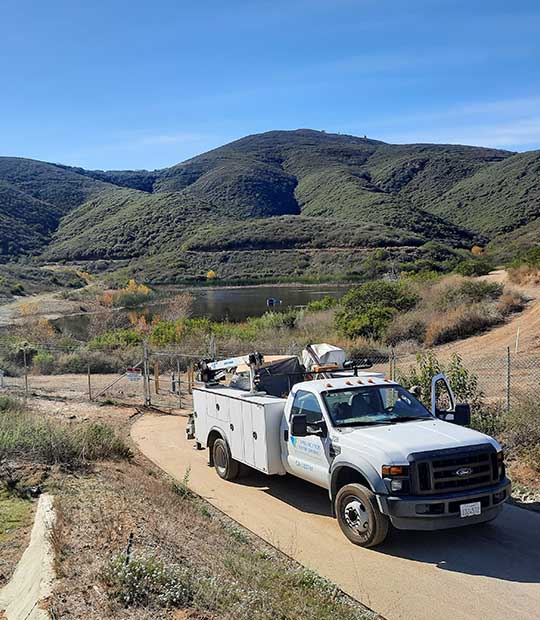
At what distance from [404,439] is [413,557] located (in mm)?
1216

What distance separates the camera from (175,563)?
226 inches

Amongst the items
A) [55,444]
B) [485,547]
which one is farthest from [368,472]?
[55,444]

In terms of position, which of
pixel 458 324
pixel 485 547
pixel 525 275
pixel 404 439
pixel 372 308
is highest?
pixel 525 275

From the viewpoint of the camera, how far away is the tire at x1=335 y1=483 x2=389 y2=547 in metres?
7.10

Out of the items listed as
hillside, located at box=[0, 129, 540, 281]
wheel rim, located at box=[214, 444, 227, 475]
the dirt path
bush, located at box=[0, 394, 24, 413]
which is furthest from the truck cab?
hillside, located at box=[0, 129, 540, 281]

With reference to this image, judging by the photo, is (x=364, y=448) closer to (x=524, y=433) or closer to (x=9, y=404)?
(x=524, y=433)

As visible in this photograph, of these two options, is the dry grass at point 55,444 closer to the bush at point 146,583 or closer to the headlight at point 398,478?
the bush at point 146,583

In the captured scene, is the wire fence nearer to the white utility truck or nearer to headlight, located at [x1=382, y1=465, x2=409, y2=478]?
the white utility truck

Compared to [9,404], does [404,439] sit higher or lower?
higher

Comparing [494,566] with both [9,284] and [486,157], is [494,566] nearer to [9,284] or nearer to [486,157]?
[9,284]

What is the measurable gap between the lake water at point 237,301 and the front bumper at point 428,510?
32.0 metres

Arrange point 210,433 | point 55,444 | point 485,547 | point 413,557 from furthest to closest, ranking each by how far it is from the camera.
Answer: point 210,433 < point 55,444 < point 485,547 < point 413,557

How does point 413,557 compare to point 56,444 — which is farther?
point 56,444

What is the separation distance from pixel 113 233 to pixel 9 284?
38.6 meters
